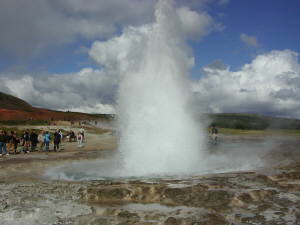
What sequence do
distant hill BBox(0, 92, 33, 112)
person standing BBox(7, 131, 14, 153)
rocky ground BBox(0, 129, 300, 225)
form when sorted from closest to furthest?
rocky ground BBox(0, 129, 300, 225) < person standing BBox(7, 131, 14, 153) < distant hill BBox(0, 92, 33, 112)

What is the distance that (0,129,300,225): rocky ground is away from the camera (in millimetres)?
6426

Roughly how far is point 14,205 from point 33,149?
1408 cm

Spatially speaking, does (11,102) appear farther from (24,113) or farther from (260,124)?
(260,124)

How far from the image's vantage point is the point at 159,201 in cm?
800

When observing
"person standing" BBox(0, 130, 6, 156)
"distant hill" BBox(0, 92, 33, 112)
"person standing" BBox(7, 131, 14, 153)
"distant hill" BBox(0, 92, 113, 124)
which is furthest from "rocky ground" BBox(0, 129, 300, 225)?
"distant hill" BBox(0, 92, 33, 112)

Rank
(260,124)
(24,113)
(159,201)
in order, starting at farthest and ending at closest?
(260,124), (24,113), (159,201)

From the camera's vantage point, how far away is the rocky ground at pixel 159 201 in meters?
6.43

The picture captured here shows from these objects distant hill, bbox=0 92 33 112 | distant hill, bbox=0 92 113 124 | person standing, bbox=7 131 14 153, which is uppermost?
distant hill, bbox=0 92 33 112

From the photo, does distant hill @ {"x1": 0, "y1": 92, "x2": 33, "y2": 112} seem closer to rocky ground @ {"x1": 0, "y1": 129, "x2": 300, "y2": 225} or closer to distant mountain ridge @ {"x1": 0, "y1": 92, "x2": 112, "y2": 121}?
distant mountain ridge @ {"x1": 0, "y1": 92, "x2": 112, "y2": 121}

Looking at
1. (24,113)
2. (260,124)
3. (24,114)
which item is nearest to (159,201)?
(24,114)

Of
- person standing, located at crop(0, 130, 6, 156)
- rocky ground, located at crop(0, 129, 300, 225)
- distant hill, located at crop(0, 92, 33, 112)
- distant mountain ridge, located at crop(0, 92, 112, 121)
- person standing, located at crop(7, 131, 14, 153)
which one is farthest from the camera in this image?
distant hill, located at crop(0, 92, 33, 112)

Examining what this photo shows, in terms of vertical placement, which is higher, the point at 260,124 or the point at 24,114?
the point at 260,124

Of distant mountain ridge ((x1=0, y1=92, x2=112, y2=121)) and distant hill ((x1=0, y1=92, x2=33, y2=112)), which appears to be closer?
distant mountain ridge ((x1=0, y1=92, x2=112, y2=121))

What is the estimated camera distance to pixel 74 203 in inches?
304
